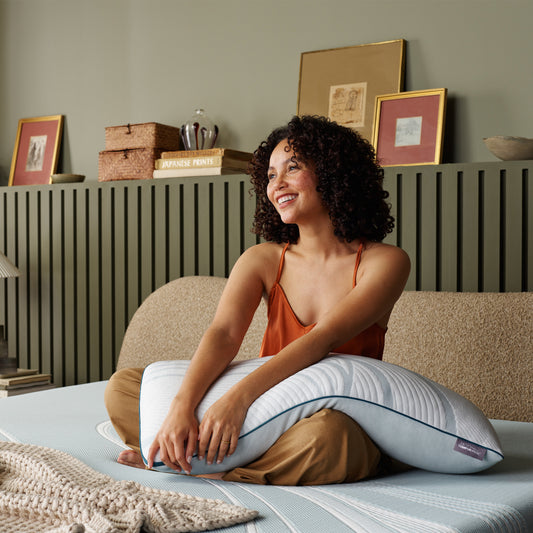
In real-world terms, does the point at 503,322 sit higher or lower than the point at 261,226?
lower

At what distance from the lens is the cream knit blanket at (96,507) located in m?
1.10

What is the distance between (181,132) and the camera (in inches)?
120

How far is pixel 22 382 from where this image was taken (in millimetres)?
3176

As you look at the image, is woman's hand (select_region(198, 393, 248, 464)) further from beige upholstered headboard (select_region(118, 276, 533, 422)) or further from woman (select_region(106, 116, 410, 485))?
beige upholstered headboard (select_region(118, 276, 533, 422))

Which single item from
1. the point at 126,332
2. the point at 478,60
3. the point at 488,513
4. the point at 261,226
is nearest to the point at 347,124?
the point at 478,60

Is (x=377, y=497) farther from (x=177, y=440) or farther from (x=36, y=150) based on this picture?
(x=36, y=150)

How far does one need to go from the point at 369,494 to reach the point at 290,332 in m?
0.50

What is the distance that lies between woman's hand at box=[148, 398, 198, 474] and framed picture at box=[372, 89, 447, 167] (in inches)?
59.1

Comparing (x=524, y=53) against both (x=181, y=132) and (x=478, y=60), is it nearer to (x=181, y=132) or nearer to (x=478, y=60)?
(x=478, y=60)

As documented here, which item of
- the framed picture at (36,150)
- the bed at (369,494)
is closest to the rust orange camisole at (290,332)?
the bed at (369,494)

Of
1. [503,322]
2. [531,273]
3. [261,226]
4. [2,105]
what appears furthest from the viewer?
[2,105]

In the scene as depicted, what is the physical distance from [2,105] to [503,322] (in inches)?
114

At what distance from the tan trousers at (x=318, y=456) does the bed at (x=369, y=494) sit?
0.02m

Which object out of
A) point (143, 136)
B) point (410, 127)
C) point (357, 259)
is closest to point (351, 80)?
point (410, 127)
